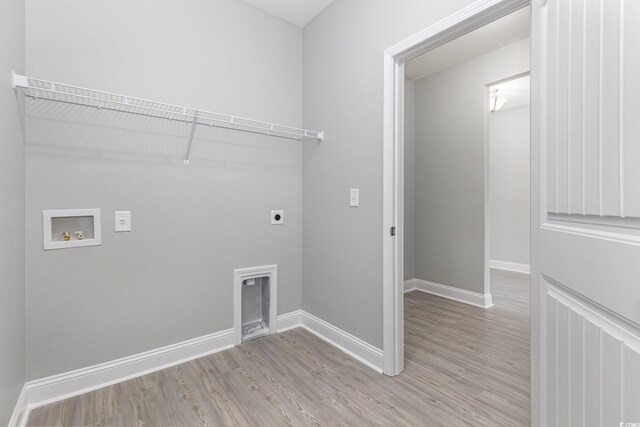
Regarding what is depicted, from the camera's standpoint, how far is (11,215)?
4.09ft

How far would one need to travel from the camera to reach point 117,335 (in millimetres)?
1717

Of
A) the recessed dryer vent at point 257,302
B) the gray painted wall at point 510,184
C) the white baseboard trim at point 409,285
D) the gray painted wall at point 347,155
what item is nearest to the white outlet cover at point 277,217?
the gray painted wall at point 347,155

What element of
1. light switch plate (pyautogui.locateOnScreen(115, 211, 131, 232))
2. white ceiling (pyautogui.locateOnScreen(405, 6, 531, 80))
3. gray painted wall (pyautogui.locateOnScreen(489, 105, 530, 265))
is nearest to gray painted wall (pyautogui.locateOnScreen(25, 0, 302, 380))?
light switch plate (pyautogui.locateOnScreen(115, 211, 131, 232))

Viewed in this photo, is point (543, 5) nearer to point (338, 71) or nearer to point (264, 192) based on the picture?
point (338, 71)

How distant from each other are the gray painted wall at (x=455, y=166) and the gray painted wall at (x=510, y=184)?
4.93ft

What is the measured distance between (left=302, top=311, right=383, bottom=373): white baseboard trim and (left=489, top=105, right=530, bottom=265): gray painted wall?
350 centimetres

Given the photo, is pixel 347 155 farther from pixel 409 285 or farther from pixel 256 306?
pixel 409 285

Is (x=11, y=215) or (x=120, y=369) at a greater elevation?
(x=11, y=215)

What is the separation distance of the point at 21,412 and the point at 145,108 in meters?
1.64

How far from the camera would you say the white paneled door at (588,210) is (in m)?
0.61

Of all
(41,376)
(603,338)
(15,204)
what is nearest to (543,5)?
(603,338)

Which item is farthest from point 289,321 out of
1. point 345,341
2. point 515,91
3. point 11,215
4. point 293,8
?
point 515,91

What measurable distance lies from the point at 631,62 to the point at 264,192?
6.62 feet

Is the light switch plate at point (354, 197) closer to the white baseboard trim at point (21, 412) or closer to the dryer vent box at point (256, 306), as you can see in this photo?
the dryer vent box at point (256, 306)
